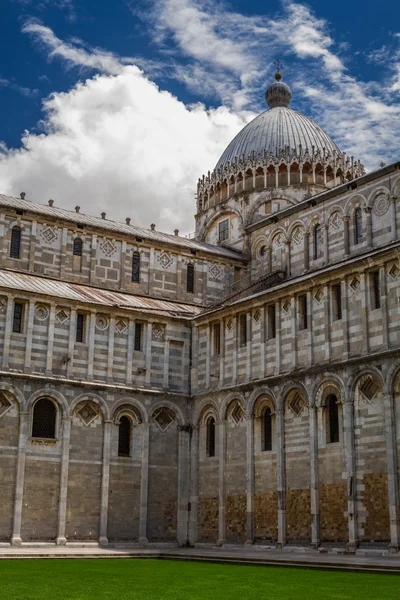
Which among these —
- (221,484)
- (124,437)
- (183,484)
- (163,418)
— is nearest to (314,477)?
(221,484)

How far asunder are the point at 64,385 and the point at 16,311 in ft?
13.9

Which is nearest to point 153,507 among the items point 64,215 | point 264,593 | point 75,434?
point 75,434

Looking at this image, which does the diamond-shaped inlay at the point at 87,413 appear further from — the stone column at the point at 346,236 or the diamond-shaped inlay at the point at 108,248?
the stone column at the point at 346,236

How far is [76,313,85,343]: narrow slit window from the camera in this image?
41031 millimetres

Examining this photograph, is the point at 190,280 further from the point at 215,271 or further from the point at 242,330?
the point at 242,330

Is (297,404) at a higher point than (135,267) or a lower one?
lower

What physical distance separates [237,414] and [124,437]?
19.2 ft

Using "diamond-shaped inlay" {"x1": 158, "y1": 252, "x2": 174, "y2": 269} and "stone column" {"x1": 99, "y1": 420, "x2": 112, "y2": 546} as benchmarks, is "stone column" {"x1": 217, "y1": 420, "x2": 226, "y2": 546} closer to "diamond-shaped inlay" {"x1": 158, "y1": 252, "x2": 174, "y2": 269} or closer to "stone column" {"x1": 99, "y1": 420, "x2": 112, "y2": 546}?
"stone column" {"x1": 99, "y1": 420, "x2": 112, "y2": 546}

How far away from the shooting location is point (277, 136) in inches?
2210

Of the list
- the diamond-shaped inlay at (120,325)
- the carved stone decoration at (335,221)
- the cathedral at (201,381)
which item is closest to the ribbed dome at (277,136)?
the cathedral at (201,381)

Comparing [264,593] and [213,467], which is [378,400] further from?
[264,593]

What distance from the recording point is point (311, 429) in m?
35.7

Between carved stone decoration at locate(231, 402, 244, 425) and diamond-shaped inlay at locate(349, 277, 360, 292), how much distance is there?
8.88m

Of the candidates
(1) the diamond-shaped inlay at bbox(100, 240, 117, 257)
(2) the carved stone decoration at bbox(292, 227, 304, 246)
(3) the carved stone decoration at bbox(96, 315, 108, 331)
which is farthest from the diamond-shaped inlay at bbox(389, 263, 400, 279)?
(1) the diamond-shaped inlay at bbox(100, 240, 117, 257)
